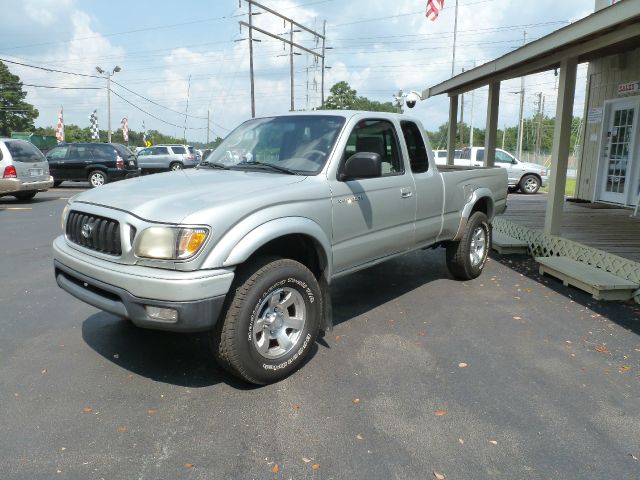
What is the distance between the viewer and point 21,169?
44.7 ft

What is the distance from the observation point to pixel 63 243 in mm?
3824

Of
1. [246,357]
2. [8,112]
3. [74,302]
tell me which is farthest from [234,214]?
[8,112]

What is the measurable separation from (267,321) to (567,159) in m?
5.84

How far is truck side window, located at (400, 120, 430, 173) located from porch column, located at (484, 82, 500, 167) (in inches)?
215

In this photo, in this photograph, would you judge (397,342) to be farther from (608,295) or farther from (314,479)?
(608,295)

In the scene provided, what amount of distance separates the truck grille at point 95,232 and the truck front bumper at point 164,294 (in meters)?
0.13

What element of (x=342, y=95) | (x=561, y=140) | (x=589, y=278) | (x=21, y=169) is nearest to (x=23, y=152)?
(x=21, y=169)

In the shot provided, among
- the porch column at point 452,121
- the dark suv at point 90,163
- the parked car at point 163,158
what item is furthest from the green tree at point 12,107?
the porch column at point 452,121

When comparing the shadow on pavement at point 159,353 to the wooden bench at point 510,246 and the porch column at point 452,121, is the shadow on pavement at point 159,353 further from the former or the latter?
the porch column at point 452,121

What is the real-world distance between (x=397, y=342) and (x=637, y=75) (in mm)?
9447

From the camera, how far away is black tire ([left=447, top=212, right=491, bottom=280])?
6141mm

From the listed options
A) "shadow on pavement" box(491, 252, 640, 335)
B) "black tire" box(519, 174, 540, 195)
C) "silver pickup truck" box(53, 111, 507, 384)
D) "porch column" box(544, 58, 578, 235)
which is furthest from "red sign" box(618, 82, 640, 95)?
"black tire" box(519, 174, 540, 195)

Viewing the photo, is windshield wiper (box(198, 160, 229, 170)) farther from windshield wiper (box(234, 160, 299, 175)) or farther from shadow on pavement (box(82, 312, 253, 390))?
shadow on pavement (box(82, 312, 253, 390))

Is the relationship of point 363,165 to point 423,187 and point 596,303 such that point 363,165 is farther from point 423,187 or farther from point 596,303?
point 596,303
